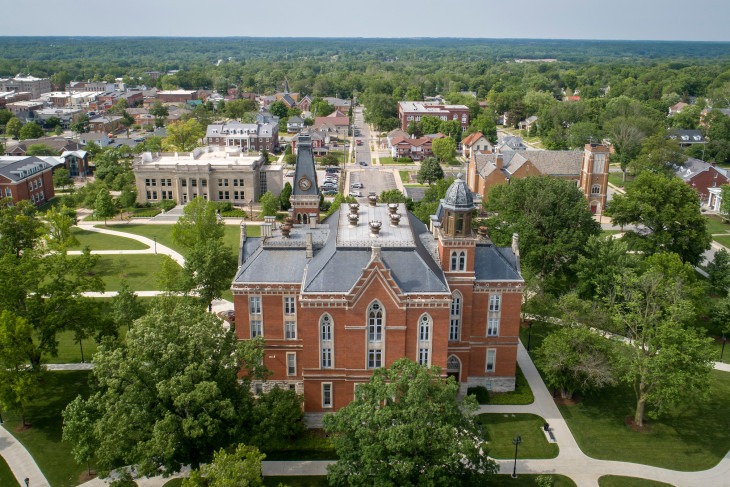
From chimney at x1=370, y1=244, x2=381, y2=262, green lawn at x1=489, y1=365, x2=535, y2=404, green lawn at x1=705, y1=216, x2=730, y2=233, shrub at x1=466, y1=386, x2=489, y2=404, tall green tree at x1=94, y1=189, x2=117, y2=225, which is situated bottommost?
green lawn at x1=489, y1=365, x2=535, y2=404

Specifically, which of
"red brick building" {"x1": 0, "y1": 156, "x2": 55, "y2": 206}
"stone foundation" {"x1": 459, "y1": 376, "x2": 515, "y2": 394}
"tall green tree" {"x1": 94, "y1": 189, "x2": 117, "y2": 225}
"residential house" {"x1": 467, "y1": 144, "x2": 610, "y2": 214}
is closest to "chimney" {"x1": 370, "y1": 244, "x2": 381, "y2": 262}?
"stone foundation" {"x1": 459, "y1": 376, "x2": 515, "y2": 394}

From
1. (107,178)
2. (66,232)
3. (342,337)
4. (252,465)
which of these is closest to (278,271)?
(342,337)

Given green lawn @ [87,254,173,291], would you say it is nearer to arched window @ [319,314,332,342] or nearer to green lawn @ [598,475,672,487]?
arched window @ [319,314,332,342]

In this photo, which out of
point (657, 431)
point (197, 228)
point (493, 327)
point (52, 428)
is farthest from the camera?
point (197, 228)

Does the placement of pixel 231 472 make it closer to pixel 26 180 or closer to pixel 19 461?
pixel 19 461

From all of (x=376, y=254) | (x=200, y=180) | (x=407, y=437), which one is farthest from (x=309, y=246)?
(x=200, y=180)

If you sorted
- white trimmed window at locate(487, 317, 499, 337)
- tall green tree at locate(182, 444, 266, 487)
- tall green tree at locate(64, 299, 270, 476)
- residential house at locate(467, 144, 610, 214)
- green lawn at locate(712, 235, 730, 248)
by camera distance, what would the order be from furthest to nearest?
1. residential house at locate(467, 144, 610, 214)
2. green lawn at locate(712, 235, 730, 248)
3. white trimmed window at locate(487, 317, 499, 337)
4. tall green tree at locate(64, 299, 270, 476)
5. tall green tree at locate(182, 444, 266, 487)
